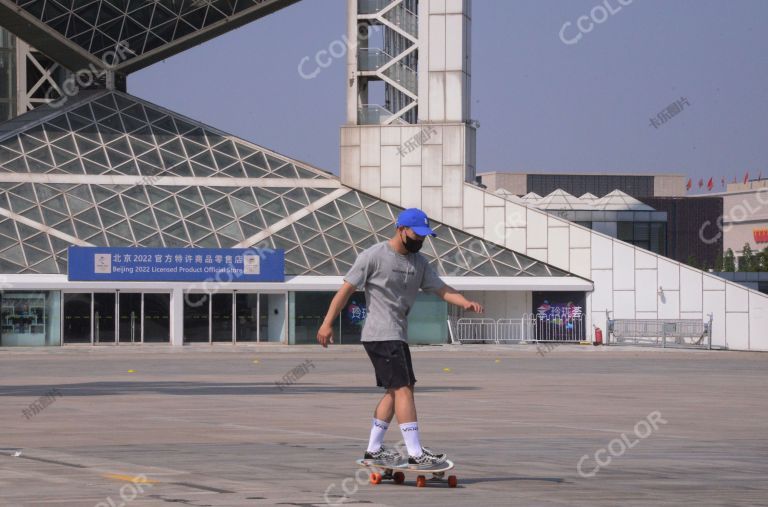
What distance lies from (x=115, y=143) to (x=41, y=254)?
9184 mm

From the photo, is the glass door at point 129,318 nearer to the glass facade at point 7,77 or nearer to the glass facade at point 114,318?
the glass facade at point 114,318

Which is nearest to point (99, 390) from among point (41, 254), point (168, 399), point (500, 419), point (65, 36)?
point (168, 399)

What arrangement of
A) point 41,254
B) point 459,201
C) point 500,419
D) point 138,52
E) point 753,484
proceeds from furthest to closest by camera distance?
point 138,52 → point 459,201 → point 41,254 → point 500,419 → point 753,484

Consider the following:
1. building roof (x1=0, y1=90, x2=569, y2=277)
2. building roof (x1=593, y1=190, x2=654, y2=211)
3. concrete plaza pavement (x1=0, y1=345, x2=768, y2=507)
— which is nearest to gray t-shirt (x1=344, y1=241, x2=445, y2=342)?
concrete plaza pavement (x1=0, y1=345, x2=768, y2=507)

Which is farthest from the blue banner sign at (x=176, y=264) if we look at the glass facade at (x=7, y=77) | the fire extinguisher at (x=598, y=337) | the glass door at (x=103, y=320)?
the glass facade at (x=7, y=77)

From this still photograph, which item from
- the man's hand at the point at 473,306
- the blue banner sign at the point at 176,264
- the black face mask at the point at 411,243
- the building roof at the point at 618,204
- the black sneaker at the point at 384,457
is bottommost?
the black sneaker at the point at 384,457

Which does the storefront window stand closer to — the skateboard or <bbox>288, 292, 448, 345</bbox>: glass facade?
<bbox>288, 292, 448, 345</bbox>: glass facade

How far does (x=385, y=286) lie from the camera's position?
11.6 meters

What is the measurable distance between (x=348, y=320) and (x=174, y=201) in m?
8.42

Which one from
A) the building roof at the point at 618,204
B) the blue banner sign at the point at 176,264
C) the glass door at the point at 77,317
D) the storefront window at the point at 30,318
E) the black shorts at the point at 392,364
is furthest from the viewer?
the building roof at the point at 618,204

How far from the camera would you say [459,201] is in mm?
56281

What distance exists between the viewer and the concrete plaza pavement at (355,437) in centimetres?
1016

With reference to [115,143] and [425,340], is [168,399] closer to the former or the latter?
[425,340]

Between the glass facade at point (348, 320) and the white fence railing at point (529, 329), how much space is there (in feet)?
5.03
